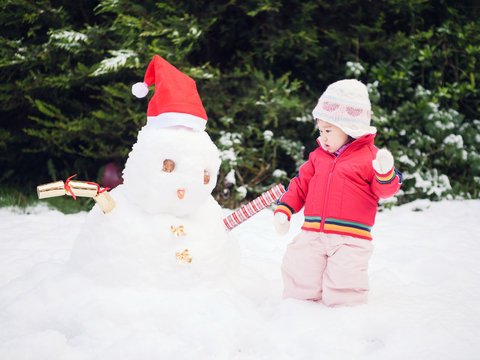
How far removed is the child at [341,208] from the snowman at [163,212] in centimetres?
51

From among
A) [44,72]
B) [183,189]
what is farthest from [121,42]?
[183,189]

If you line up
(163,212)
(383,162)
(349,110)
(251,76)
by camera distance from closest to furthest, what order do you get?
(383,162), (349,110), (163,212), (251,76)

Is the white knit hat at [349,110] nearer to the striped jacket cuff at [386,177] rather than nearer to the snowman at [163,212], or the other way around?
the striped jacket cuff at [386,177]

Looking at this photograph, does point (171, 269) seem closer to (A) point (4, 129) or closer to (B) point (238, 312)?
(B) point (238, 312)

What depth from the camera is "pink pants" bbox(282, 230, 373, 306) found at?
2.13 meters

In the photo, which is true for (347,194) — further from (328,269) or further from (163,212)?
(163,212)

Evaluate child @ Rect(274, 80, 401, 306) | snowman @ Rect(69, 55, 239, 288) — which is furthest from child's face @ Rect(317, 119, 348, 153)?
snowman @ Rect(69, 55, 239, 288)

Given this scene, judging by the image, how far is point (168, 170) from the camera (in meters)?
2.18

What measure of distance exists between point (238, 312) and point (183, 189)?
0.67 meters

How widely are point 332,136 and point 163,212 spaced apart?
0.97m

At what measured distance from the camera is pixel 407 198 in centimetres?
474

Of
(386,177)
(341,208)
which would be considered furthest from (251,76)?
(386,177)

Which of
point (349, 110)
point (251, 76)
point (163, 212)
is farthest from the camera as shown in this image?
point (251, 76)

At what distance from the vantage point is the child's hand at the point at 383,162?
6.40ft
